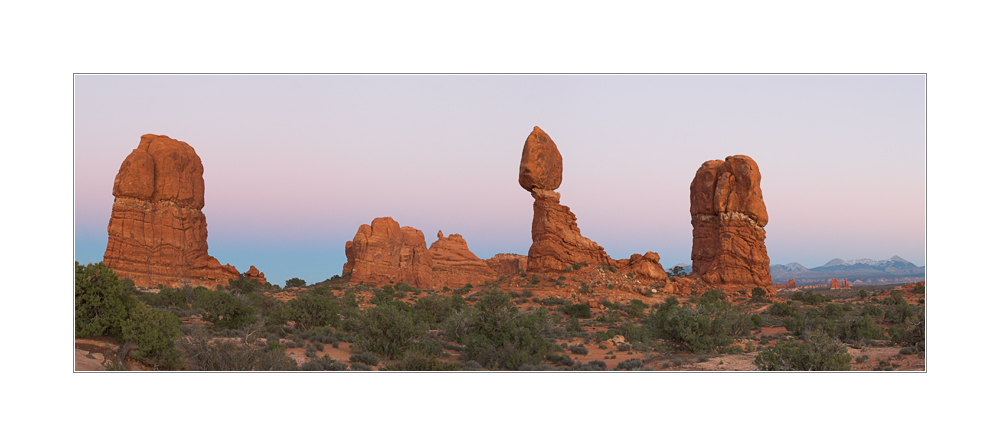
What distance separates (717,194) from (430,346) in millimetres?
35087

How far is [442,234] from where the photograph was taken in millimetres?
83938

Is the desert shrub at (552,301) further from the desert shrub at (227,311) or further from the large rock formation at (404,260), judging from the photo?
the large rock formation at (404,260)

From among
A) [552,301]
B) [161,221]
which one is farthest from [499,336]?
[161,221]

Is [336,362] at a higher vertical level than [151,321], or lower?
lower

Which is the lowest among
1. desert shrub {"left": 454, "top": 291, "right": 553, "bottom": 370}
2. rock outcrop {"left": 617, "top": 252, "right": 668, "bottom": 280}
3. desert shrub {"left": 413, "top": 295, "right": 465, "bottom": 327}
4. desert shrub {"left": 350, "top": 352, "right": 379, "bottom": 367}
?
desert shrub {"left": 413, "top": 295, "right": 465, "bottom": 327}

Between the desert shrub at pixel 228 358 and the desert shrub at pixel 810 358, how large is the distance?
42.2ft

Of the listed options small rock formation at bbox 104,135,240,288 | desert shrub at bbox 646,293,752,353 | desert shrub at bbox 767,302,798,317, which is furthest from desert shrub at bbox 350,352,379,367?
small rock formation at bbox 104,135,240,288

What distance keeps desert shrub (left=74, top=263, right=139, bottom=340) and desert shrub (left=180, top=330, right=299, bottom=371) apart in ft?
5.80

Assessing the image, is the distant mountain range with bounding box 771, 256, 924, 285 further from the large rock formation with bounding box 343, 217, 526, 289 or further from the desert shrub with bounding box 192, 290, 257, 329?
the desert shrub with bounding box 192, 290, 257, 329

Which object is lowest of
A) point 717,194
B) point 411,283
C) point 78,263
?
point 411,283

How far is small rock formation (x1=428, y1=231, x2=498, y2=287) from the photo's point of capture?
7524cm

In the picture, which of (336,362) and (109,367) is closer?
(109,367)

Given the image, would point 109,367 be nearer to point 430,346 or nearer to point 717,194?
point 430,346

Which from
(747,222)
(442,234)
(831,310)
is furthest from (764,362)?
(442,234)
